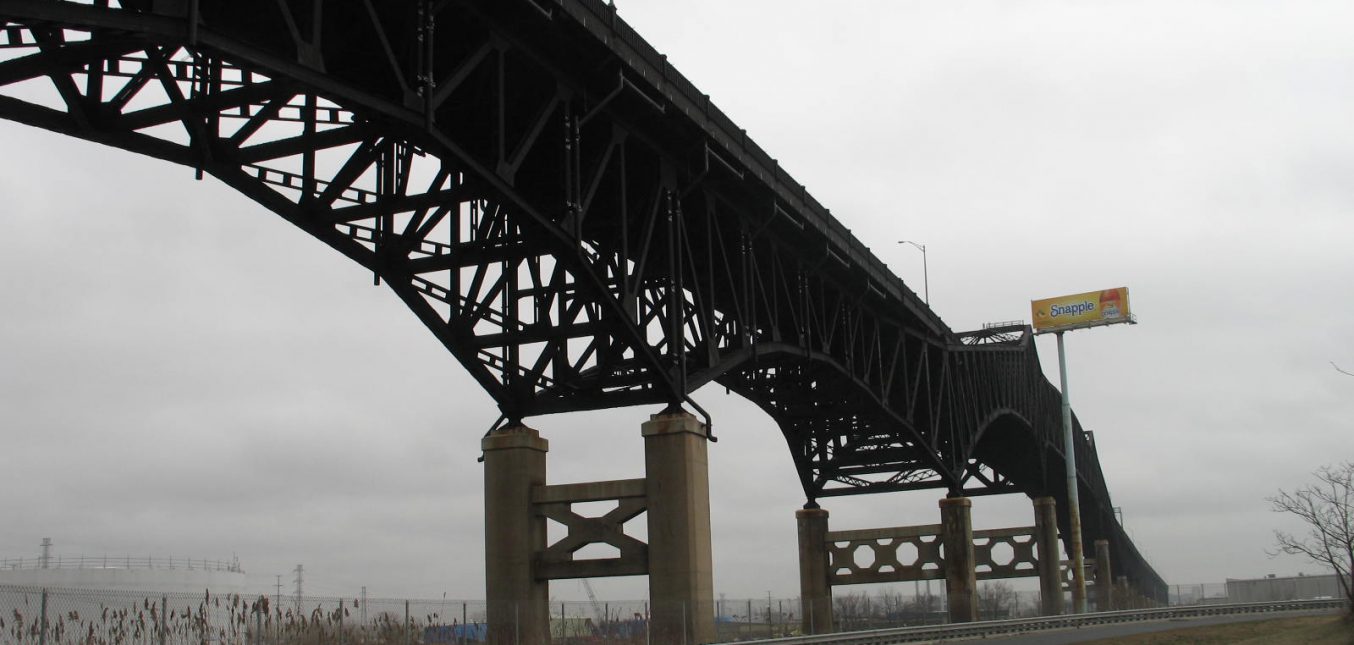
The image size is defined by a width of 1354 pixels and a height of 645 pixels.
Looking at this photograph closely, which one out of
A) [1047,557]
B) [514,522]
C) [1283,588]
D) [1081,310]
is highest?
[1081,310]

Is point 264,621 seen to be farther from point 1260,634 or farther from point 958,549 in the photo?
point 958,549

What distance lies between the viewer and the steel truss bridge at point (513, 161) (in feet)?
63.0

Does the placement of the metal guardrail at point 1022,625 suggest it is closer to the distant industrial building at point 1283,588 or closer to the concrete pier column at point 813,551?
the concrete pier column at point 813,551

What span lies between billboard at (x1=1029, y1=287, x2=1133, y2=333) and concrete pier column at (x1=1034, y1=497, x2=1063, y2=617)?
1438 cm

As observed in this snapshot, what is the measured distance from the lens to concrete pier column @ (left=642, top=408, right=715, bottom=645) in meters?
29.7

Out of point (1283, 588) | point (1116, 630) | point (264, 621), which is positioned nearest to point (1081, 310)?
point (1116, 630)

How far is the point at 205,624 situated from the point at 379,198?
8598mm

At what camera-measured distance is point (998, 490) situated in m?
73.9

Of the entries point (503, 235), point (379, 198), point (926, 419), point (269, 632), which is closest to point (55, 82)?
point (379, 198)

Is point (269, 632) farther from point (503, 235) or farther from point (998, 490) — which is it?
point (998, 490)

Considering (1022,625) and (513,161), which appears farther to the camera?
(1022,625)

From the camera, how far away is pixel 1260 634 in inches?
1922

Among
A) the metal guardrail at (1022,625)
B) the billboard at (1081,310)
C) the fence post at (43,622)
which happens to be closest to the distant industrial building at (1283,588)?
the billboard at (1081,310)

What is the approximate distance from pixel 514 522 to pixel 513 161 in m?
10.7
